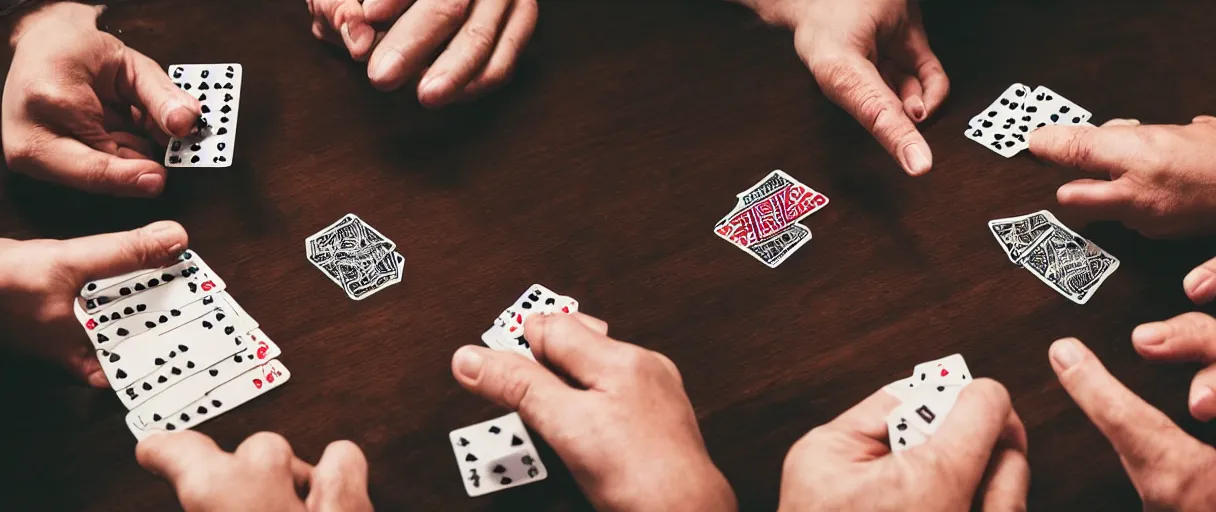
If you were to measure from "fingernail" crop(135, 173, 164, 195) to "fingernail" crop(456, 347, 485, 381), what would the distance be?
2.67 ft

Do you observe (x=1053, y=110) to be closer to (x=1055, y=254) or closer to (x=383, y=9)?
(x=1055, y=254)

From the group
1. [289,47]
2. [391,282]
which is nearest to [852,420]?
Result: [391,282]

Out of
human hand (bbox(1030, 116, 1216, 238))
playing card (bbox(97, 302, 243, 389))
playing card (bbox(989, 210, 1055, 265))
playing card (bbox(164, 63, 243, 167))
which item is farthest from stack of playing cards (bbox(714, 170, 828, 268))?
playing card (bbox(164, 63, 243, 167))

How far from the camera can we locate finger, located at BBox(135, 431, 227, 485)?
128 cm

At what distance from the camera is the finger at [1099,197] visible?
5.15 feet

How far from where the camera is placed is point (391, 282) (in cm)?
167

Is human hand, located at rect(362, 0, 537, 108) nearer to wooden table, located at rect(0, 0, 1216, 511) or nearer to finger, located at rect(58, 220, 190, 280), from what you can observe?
wooden table, located at rect(0, 0, 1216, 511)

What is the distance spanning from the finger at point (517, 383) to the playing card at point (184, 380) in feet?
1.47

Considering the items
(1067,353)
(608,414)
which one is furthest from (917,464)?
(608,414)

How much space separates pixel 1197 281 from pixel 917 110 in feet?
1.95

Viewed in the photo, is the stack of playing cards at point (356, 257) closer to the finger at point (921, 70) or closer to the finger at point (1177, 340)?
the finger at point (921, 70)

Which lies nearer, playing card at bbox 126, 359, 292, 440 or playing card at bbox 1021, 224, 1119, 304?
playing card at bbox 126, 359, 292, 440

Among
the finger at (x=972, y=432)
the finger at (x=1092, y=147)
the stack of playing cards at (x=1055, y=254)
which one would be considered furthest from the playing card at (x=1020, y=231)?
the finger at (x=972, y=432)

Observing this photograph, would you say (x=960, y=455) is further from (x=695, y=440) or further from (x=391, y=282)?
(x=391, y=282)
